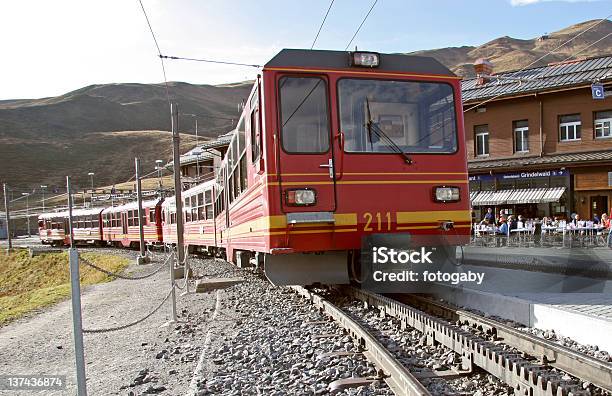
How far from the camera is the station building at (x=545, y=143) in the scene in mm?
25625

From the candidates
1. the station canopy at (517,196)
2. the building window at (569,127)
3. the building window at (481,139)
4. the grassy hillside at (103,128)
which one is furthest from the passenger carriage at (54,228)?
the building window at (569,127)

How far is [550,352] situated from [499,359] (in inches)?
22.2

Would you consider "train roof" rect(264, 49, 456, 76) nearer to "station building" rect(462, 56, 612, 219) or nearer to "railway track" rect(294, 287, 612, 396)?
"railway track" rect(294, 287, 612, 396)

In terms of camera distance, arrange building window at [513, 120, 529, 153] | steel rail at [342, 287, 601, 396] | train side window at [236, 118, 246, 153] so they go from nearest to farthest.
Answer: steel rail at [342, 287, 601, 396]
train side window at [236, 118, 246, 153]
building window at [513, 120, 529, 153]

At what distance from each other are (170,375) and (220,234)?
9487 millimetres

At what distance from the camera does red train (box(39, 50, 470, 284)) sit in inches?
273

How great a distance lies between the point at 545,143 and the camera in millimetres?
27422

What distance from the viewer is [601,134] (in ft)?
85.3

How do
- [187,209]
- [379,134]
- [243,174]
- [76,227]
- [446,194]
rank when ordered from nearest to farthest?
1. [379,134]
2. [446,194]
3. [243,174]
4. [187,209]
5. [76,227]

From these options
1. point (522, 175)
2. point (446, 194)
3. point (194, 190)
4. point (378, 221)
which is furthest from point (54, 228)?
point (446, 194)

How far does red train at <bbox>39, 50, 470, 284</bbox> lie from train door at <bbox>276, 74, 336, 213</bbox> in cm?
1

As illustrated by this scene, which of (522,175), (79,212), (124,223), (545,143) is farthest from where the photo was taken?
(79,212)

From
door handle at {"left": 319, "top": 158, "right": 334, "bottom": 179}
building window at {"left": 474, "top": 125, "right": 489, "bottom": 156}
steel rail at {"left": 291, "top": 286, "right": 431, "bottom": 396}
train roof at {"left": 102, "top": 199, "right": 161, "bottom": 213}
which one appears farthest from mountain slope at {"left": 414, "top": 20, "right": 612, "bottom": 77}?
steel rail at {"left": 291, "top": 286, "right": 431, "bottom": 396}

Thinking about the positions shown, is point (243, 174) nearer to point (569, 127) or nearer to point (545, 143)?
point (545, 143)
